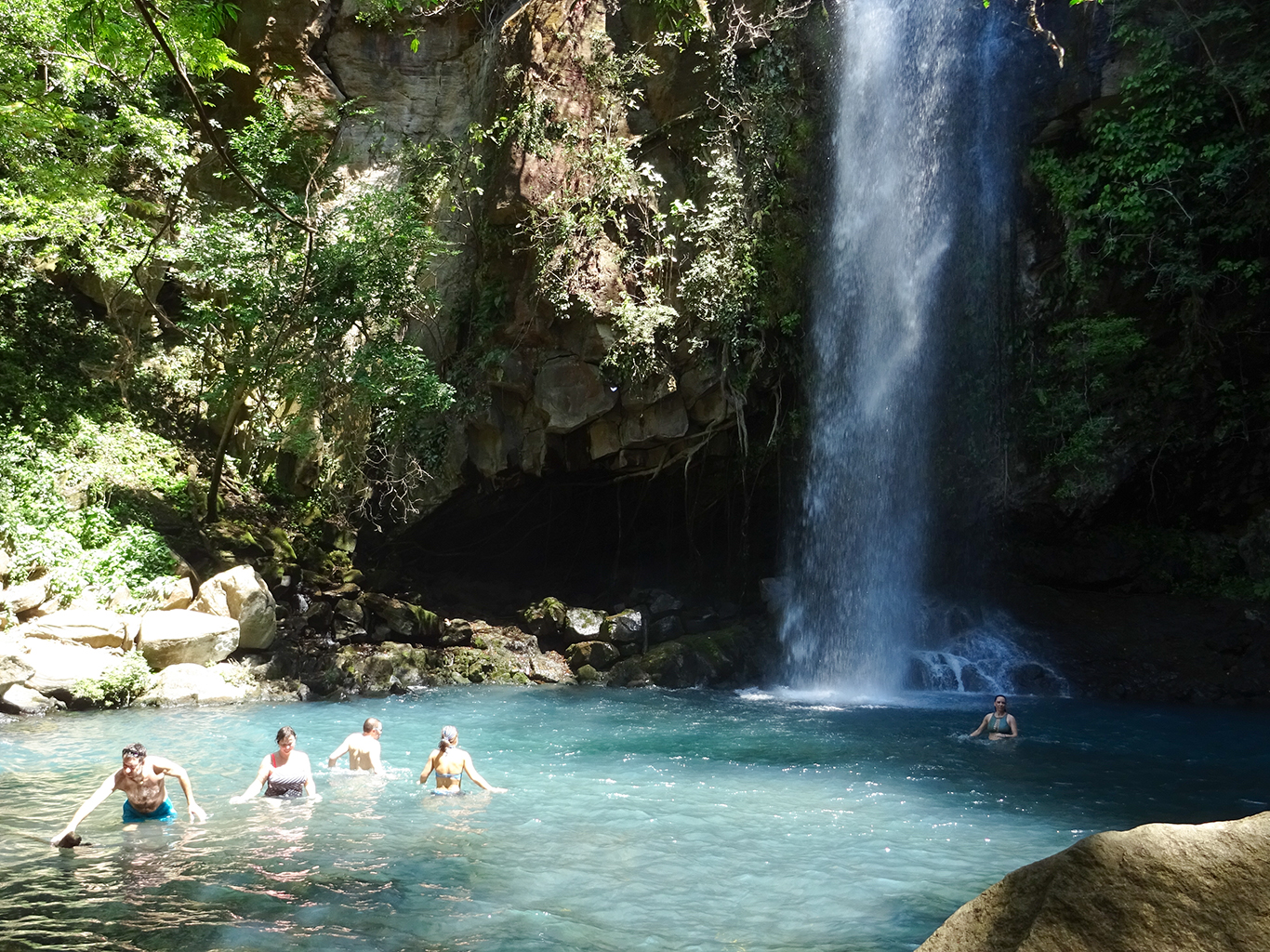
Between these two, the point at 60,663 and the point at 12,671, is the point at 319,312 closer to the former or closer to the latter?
the point at 60,663

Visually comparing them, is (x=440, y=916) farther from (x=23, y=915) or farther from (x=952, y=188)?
(x=952, y=188)

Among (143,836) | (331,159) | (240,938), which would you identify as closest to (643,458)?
(331,159)

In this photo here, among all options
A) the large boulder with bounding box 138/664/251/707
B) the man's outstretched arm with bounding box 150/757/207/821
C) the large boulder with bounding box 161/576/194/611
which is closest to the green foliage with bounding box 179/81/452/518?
the large boulder with bounding box 161/576/194/611

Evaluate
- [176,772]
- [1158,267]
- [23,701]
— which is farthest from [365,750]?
[1158,267]

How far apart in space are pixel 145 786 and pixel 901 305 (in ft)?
46.7

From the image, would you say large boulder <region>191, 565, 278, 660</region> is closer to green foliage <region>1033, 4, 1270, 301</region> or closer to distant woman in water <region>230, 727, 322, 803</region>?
distant woman in water <region>230, 727, 322, 803</region>

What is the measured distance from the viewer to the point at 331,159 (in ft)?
61.0

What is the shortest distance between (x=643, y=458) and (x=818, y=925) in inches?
478

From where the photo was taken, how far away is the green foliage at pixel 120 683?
12.3 meters

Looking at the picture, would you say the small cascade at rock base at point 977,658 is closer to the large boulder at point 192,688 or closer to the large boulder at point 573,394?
the large boulder at point 573,394

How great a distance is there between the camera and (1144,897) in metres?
2.39

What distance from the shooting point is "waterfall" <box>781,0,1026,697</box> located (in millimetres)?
16906

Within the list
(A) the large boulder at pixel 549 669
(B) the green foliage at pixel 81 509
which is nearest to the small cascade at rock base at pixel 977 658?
(A) the large boulder at pixel 549 669

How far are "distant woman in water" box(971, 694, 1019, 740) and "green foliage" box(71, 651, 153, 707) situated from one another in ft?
36.3
